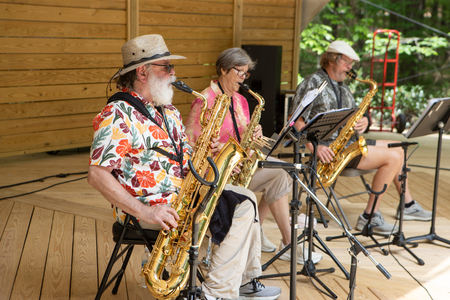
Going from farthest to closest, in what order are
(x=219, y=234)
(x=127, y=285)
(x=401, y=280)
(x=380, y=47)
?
(x=380, y=47), (x=401, y=280), (x=127, y=285), (x=219, y=234)

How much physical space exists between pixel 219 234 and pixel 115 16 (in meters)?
4.46

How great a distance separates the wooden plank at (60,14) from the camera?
16.6 ft

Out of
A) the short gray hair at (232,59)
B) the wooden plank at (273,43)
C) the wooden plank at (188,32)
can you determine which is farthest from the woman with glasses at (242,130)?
the wooden plank at (273,43)

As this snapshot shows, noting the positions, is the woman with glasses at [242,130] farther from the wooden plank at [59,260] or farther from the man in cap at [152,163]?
the wooden plank at [59,260]

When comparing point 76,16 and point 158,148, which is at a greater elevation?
point 76,16

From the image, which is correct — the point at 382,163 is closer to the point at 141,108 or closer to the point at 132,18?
the point at 141,108

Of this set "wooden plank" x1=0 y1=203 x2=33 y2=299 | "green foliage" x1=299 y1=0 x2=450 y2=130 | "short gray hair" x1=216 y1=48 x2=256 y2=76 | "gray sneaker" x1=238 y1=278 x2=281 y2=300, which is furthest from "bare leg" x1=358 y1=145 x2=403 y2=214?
"green foliage" x1=299 y1=0 x2=450 y2=130

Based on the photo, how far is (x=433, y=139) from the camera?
25.2 feet

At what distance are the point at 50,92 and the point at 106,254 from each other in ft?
10.3

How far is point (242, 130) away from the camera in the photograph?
3.10 metres

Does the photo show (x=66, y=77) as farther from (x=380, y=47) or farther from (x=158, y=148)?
(x=380, y=47)

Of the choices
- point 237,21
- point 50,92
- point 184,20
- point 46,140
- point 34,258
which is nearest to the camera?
point 34,258

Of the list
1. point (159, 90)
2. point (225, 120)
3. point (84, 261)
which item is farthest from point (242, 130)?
point (84, 261)

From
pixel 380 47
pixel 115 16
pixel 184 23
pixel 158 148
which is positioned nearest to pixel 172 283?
pixel 158 148
